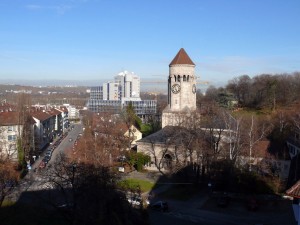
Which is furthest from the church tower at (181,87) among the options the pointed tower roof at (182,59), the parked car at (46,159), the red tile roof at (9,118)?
the red tile roof at (9,118)

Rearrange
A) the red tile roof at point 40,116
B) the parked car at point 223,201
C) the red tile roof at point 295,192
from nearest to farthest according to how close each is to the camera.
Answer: the red tile roof at point 295,192 < the parked car at point 223,201 < the red tile roof at point 40,116

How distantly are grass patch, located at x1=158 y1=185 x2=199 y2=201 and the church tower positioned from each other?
43.2ft

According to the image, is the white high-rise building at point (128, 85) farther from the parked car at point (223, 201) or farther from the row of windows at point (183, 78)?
the parked car at point (223, 201)

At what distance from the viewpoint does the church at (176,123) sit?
38.7 meters

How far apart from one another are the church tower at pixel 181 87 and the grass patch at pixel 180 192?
1315 centimetres

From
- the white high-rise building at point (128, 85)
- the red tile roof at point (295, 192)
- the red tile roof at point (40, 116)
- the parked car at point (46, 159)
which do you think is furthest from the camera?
the white high-rise building at point (128, 85)

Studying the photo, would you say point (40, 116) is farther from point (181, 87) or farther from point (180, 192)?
point (180, 192)

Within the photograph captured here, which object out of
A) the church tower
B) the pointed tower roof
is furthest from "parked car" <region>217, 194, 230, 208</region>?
the pointed tower roof

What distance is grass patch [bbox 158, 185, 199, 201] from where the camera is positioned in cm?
3206

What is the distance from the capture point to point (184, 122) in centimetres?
4091

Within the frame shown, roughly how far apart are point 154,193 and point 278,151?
13.8m

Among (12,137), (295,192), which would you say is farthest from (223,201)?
(12,137)

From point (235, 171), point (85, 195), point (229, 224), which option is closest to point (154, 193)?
point (235, 171)

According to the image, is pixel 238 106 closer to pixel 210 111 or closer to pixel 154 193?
pixel 210 111
